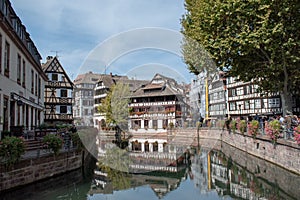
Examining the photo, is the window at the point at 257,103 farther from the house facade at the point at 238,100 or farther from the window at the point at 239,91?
the window at the point at 239,91

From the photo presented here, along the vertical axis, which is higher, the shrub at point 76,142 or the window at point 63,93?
the window at point 63,93

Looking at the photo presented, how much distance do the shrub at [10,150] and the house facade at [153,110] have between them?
31871 mm

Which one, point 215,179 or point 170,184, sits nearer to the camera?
point 170,184

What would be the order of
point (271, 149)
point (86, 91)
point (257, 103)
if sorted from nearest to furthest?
point (271, 149) → point (86, 91) → point (257, 103)

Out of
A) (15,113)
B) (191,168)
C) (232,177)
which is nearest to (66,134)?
(15,113)

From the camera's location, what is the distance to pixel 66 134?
1627 centimetres

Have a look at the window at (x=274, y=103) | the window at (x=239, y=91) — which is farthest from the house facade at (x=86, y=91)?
the window at (x=274, y=103)

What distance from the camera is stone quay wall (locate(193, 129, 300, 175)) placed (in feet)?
44.4

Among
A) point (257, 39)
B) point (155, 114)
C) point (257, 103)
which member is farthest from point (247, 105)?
point (257, 39)

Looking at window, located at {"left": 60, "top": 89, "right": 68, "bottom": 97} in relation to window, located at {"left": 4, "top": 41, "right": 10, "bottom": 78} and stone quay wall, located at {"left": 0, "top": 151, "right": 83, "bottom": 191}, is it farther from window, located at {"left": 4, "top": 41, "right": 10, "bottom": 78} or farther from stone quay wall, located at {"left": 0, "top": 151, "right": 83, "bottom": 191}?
stone quay wall, located at {"left": 0, "top": 151, "right": 83, "bottom": 191}

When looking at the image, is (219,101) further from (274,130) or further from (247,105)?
(274,130)

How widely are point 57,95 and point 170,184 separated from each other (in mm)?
30213

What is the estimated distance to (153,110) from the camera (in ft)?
159

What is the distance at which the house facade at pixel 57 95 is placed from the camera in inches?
1553
